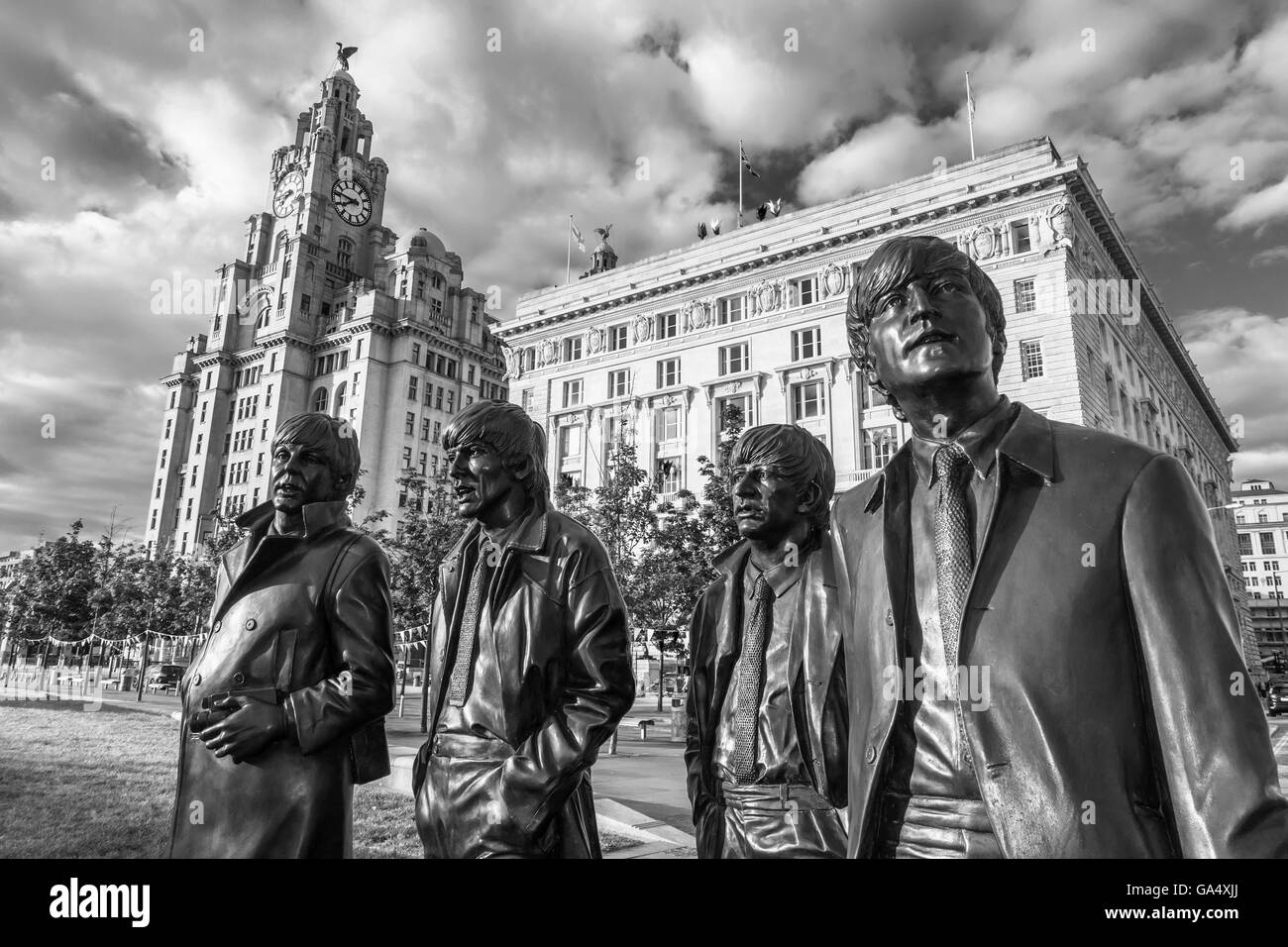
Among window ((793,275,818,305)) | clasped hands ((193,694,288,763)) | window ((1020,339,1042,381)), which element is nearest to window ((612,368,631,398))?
window ((793,275,818,305))

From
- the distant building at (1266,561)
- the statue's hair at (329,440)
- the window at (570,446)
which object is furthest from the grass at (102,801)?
the distant building at (1266,561)

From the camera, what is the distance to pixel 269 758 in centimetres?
331

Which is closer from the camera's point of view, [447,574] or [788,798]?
[788,798]

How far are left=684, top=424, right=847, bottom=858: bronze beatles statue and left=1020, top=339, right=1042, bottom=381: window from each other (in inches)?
1294

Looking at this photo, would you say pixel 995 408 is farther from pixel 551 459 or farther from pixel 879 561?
pixel 551 459

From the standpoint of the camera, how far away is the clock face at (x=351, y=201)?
77.4 meters

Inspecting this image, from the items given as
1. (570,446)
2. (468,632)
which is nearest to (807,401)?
(570,446)

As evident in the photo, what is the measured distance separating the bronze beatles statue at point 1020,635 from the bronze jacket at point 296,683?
2328mm

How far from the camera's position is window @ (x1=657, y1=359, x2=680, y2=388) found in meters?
Result: 43.6

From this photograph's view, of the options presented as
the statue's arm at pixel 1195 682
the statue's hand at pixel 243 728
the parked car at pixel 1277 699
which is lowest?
the parked car at pixel 1277 699

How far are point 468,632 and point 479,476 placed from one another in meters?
0.67

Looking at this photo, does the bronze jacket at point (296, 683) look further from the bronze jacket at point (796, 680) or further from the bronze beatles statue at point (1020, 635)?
the bronze beatles statue at point (1020, 635)
